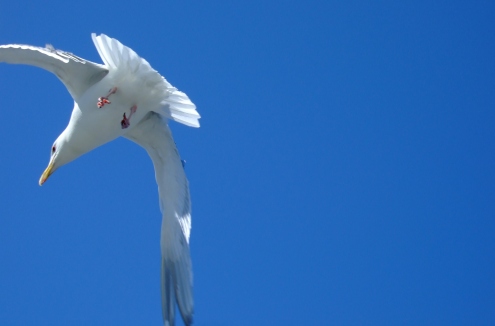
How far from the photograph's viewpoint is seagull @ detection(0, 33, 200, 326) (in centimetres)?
478

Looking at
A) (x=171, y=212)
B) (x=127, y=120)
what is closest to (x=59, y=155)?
(x=127, y=120)

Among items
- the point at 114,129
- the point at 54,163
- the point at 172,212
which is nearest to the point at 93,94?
the point at 114,129

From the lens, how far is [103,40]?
4617 millimetres

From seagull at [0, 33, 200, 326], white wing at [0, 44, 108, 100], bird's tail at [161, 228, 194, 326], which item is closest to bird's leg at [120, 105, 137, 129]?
seagull at [0, 33, 200, 326]

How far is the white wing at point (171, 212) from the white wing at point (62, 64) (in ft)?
1.85

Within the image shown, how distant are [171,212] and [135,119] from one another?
0.84 meters

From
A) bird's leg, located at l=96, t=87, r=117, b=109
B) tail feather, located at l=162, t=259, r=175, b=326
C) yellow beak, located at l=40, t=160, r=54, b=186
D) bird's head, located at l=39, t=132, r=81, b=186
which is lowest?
tail feather, located at l=162, t=259, r=175, b=326

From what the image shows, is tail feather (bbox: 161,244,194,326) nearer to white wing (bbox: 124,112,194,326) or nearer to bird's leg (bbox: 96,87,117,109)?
white wing (bbox: 124,112,194,326)

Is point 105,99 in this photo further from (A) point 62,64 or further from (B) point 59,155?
(B) point 59,155

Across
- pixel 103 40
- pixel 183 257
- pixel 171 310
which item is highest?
pixel 103 40

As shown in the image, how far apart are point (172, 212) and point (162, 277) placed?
0.50 m

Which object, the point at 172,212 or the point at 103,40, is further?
the point at 172,212

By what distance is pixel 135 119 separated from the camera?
5160mm

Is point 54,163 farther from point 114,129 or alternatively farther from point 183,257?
point 183,257
